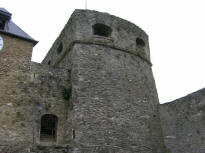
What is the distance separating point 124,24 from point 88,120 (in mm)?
5902

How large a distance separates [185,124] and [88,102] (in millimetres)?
4188

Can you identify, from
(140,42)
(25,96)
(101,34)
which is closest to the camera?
(25,96)

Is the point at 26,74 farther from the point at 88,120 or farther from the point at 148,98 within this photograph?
the point at 148,98

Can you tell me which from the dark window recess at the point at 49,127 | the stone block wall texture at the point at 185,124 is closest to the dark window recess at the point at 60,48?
the dark window recess at the point at 49,127

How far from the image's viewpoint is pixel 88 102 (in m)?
9.92

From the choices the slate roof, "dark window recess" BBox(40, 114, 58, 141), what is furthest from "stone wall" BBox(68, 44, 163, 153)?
the slate roof

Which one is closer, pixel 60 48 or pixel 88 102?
pixel 88 102

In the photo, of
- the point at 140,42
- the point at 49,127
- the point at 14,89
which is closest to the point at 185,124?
the point at 140,42

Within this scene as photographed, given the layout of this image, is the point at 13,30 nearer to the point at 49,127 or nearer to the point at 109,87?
the point at 49,127

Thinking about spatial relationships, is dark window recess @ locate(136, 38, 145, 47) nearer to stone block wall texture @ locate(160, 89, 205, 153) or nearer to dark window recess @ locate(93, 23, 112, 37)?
dark window recess @ locate(93, 23, 112, 37)

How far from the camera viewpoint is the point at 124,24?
42.8 feet

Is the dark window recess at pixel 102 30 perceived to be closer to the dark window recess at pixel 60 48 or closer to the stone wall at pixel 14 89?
the dark window recess at pixel 60 48

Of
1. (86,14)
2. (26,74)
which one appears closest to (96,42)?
(86,14)

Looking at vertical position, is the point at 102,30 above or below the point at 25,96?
above
